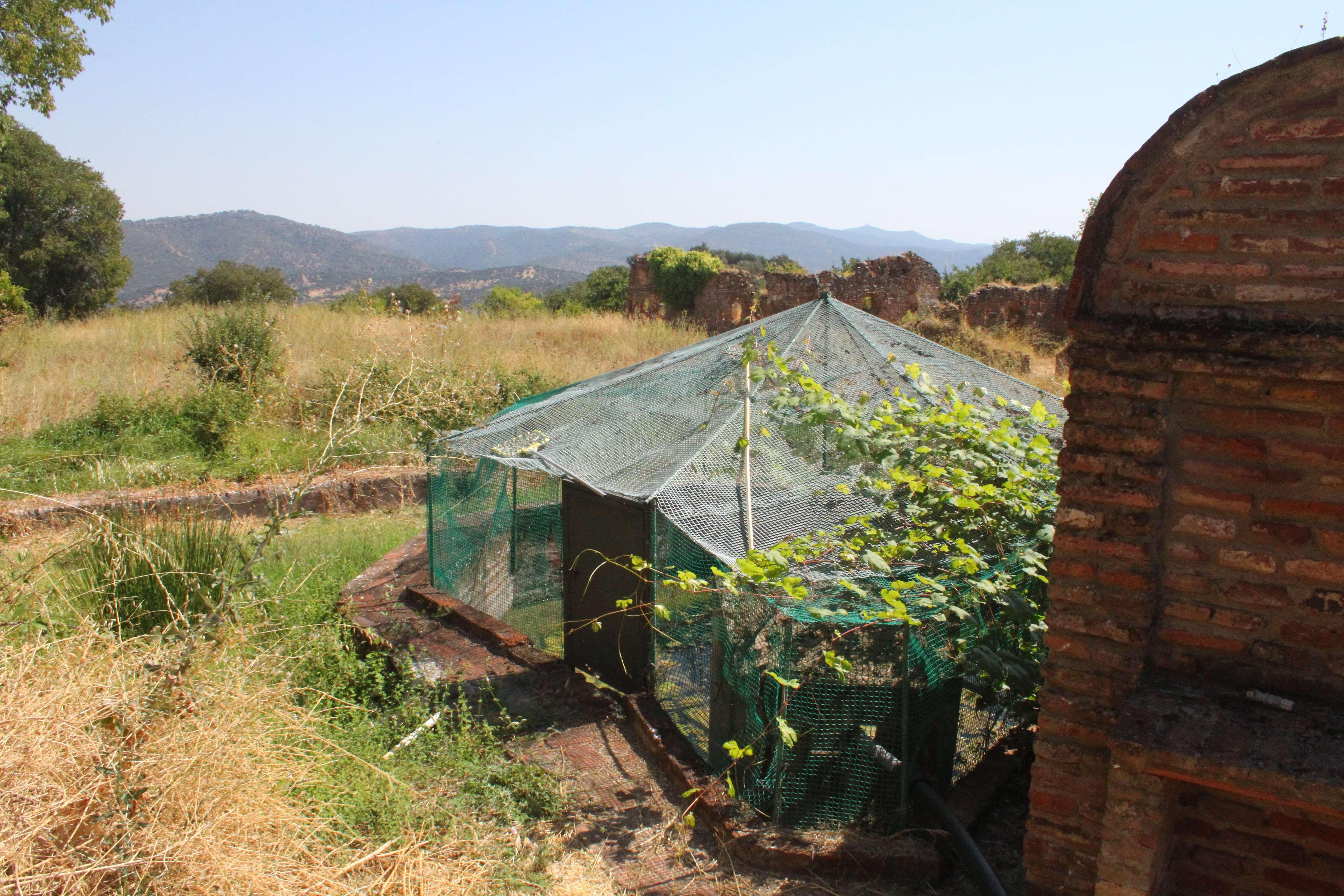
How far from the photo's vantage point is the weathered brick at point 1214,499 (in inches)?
97.8

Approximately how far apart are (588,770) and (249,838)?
1.80 meters

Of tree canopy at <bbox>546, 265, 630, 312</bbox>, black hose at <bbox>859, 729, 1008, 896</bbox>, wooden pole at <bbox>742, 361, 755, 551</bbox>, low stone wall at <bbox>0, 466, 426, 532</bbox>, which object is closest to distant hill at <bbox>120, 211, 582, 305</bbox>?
tree canopy at <bbox>546, 265, 630, 312</bbox>

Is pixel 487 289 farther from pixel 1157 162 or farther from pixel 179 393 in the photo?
pixel 1157 162

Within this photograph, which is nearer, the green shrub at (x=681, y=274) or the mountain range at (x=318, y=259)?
the green shrub at (x=681, y=274)

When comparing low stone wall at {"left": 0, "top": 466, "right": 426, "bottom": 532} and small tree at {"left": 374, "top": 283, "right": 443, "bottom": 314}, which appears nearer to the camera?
low stone wall at {"left": 0, "top": 466, "right": 426, "bottom": 532}

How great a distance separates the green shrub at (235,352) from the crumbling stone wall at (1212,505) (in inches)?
465

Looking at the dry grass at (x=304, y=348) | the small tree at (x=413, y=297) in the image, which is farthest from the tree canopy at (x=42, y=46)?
the small tree at (x=413, y=297)

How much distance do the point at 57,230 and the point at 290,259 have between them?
232ft

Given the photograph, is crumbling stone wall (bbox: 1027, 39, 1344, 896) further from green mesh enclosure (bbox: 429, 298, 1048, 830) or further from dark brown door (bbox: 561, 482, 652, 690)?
dark brown door (bbox: 561, 482, 652, 690)

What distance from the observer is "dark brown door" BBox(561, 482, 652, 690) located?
17.1 feet

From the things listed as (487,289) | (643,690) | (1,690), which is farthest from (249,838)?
(487,289)

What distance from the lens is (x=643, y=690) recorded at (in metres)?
5.31

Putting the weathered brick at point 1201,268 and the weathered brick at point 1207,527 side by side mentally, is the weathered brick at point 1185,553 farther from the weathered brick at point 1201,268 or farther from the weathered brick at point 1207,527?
the weathered brick at point 1201,268

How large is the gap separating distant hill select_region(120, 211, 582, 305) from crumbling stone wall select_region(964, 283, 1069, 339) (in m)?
55.2
